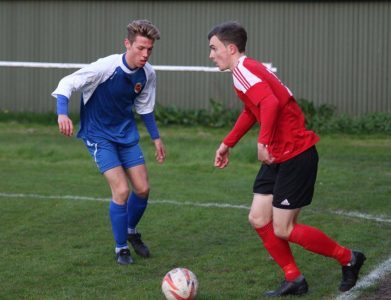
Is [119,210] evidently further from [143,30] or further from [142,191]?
[143,30]

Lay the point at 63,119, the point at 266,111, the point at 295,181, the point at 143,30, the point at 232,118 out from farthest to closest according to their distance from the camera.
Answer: the point at 232,118 → the point at 143,30 → the point at 63,119 → the point at 295,181 → the point at 266,111

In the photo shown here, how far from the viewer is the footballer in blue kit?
7.71 metres

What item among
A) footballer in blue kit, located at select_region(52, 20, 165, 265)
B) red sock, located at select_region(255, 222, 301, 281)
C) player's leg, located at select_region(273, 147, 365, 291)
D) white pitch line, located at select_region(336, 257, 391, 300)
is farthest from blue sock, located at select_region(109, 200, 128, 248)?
white pitch line, located at select_region(336, 257, 391, 300)

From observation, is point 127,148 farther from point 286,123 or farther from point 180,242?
point 286,123

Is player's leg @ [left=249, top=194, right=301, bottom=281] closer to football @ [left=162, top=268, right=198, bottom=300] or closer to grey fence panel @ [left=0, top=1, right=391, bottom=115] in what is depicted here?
football @ [left=162, top=268, right=198, bottom=300]

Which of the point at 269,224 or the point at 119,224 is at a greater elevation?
the point at 269,224

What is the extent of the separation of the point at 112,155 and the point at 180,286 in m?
1.91

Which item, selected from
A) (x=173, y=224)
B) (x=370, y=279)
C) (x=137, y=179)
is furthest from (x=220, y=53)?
(x=173, y=224)

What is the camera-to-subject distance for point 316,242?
654cm

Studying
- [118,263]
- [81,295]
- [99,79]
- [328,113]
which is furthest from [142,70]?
[328,113]

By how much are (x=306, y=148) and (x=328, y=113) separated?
12.2 m

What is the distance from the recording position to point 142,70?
26.3ft

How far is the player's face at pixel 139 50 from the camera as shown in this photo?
7621mm


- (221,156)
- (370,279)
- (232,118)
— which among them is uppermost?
(221,156)
